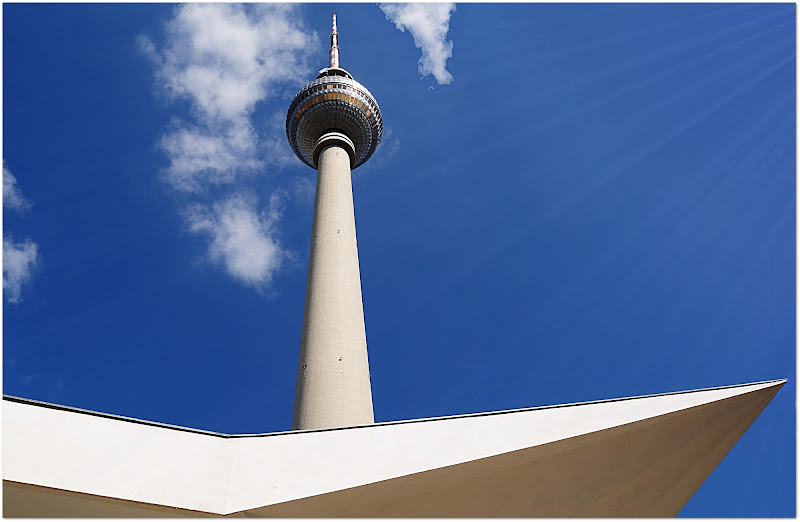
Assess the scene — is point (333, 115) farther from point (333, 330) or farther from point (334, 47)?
point (333, 330)

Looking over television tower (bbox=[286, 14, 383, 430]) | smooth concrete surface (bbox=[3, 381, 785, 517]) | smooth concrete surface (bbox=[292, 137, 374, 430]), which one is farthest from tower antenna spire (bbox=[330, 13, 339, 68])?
smooth concrete surface (bbox=[3, 381, 785, 517])

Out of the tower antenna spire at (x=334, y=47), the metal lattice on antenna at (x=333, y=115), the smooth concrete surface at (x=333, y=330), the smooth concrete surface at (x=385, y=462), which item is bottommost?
the smooth concrete surface at (x=385, y=462)

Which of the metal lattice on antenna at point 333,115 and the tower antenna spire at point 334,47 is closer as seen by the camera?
the metal lattice on antenna at point 333,115

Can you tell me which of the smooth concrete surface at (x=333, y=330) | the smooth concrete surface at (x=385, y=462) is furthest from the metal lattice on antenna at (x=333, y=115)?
the smooth concrete surface at (x=385, y=462)

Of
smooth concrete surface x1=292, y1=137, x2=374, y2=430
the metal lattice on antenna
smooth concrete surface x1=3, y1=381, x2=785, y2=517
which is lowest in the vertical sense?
smooth concrete surface x1=3, y1=381, x2=785, y2=517

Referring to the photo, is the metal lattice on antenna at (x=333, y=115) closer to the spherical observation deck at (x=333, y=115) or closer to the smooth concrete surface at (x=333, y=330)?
the spherical observation deck at (x=333, y=115)

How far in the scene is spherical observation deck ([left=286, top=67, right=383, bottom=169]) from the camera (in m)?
41.8

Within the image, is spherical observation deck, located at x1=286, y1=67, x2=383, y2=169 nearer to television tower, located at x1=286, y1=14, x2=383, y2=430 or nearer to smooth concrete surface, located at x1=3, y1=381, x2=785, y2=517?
television tower, located at x1=286, y1=14, x2=383, y2=430

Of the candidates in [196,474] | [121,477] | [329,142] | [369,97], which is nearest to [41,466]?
[121,477]

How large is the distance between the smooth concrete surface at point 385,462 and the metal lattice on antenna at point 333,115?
36.0 metres

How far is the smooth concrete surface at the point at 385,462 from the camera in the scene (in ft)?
24.5

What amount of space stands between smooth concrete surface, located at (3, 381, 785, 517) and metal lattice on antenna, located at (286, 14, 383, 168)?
1419 inches

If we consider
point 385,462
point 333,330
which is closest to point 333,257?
point 333,330

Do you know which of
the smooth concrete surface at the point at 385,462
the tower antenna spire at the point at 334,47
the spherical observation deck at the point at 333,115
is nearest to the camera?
the smooth concrete surface at the point at 385,462
